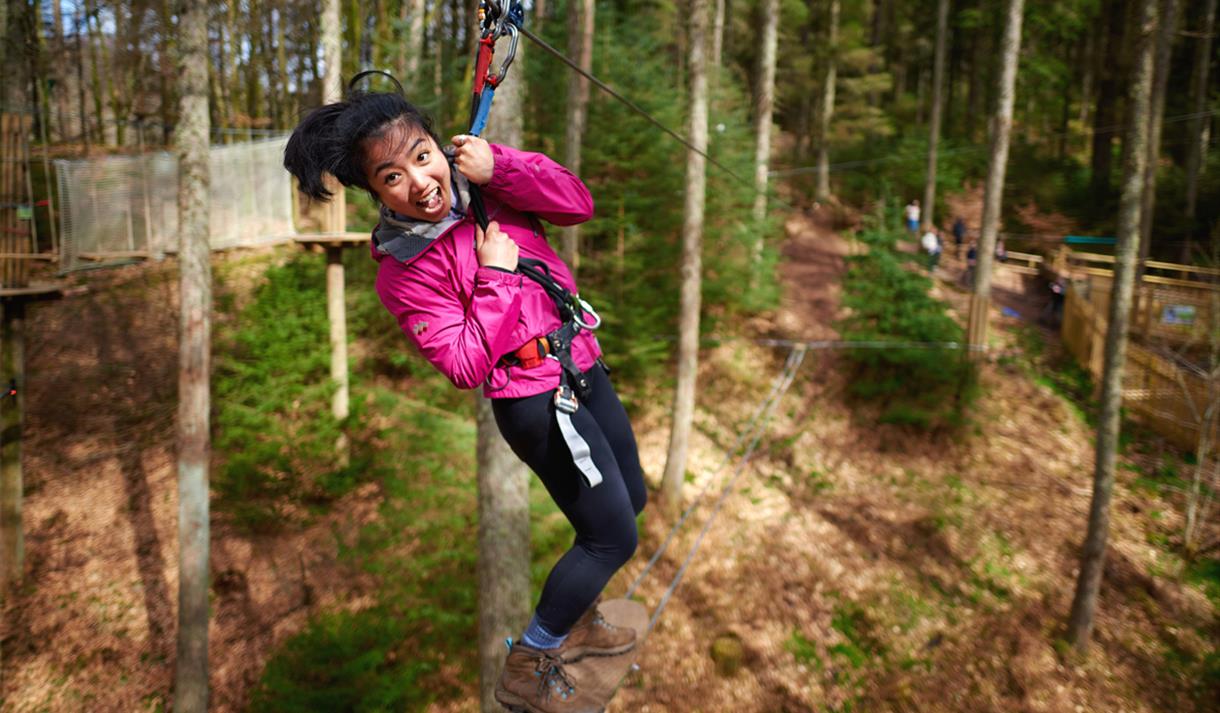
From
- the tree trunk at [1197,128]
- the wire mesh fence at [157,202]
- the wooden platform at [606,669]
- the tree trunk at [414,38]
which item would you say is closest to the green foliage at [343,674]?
the wooden platform at [606,669]

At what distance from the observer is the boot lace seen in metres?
2.02

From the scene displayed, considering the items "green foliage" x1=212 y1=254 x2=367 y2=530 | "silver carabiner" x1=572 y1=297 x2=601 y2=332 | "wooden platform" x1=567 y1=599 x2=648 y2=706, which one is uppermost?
"silver carabiner" x1=572 y1=297 x2=601 y2=332

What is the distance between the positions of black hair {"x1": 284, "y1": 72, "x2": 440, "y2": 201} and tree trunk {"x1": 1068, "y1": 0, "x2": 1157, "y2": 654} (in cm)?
790

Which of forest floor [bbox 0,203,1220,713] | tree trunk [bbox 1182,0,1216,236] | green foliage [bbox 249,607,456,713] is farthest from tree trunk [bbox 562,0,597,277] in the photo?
tree trunk [bbox 1182,0,1216,236]

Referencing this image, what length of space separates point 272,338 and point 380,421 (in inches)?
75.1

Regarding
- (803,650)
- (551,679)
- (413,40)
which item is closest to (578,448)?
(551,679)

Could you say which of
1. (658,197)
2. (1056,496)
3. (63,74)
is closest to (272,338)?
(658,197)

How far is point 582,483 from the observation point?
5.82ft

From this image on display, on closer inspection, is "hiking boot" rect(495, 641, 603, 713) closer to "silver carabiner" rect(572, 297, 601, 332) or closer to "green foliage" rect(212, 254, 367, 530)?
"silver carabiner" rect(572, 297, 601, 332)

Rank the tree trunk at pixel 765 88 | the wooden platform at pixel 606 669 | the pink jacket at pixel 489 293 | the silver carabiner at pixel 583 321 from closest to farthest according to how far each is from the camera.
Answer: the pink jacket at pixel 489 293 → the silver carabiner at pixel 583 321 → the wooden platform at pixel 606 669 → the tree trunk at pixel 765 88

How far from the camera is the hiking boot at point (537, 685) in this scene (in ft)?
6.59

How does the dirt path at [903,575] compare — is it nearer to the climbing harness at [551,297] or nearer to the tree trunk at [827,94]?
the climbing harness at [551,297]

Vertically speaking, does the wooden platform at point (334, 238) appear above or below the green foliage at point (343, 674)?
above

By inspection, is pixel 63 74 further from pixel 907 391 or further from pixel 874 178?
pixel 874 178
